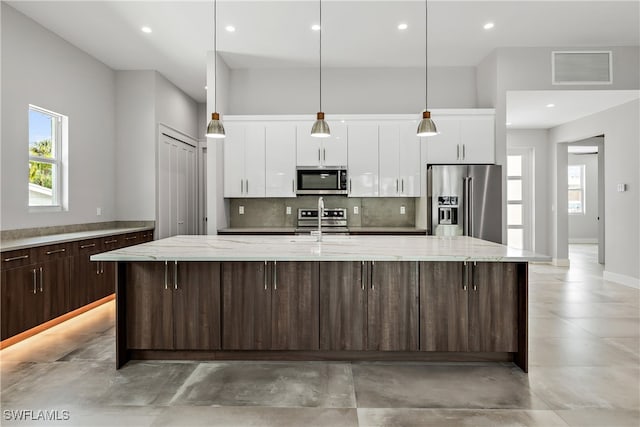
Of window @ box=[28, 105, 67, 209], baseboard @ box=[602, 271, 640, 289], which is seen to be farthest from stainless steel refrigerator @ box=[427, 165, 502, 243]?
window @ box=[28, 105, 67, 209]

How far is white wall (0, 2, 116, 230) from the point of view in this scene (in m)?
3.86

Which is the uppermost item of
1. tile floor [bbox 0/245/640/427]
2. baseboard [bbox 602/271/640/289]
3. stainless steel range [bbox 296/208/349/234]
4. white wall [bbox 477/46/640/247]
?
white wall [bbox 477/46/640/247]

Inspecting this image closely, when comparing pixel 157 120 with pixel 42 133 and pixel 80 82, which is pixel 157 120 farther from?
pixel 42 133

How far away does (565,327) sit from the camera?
3.79 m

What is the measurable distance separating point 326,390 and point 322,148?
3.58m

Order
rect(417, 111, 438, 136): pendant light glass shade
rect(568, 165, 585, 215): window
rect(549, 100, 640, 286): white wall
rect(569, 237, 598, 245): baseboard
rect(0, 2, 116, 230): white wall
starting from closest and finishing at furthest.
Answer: rect(417, 111, 438, 136): pendant light glass shade, rect(0, 2, 116, 230): white wall, rect(549, 100, 640, 286): white wall, rect(569, 237, 598, 245): baseboard, rect(568, 165, 585, 215): window

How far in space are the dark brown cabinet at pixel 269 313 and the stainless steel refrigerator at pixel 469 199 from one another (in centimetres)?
267

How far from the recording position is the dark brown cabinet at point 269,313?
2.84 meters

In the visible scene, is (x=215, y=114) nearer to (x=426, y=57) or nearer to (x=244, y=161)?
(x=244, y=161)

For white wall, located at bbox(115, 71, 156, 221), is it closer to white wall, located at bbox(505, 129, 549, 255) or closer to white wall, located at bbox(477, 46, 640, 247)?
white wall, located at bbox(477, 46, 640, 247)

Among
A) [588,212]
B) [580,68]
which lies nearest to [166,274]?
[580,68]

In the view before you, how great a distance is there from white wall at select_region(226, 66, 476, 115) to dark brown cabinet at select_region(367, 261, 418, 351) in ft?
11.5

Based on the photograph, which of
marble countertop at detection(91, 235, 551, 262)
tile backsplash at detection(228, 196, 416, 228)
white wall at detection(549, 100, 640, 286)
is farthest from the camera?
tile backsplash at detection(228, 196, 416, 228)

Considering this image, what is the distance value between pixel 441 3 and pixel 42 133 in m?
Answer: 4.60
